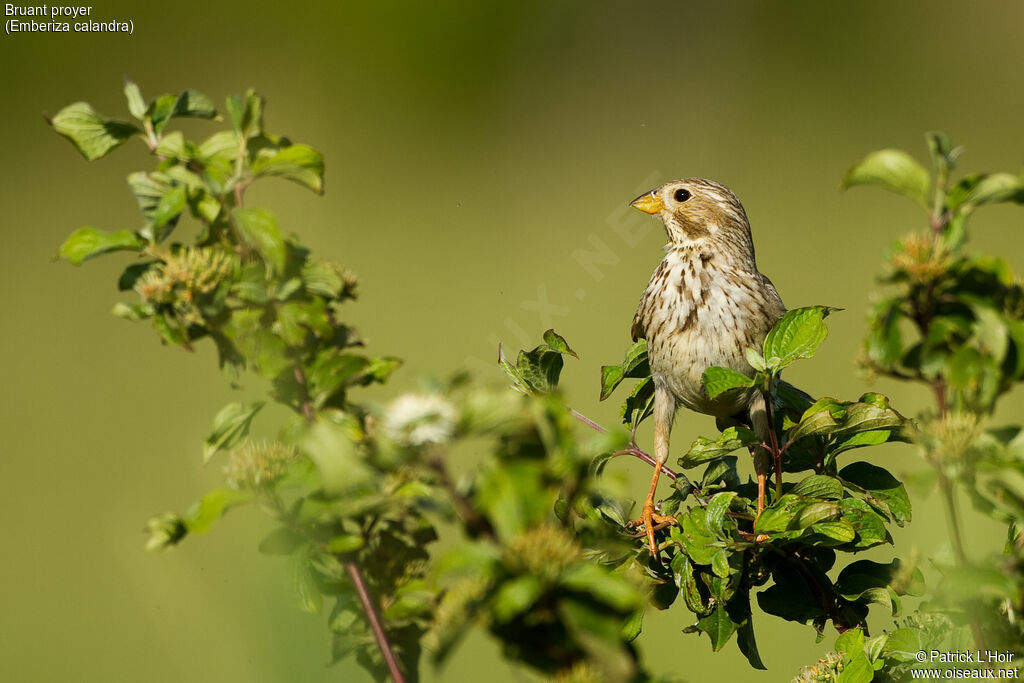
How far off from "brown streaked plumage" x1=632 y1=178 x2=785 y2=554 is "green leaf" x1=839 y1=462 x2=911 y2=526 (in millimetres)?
485

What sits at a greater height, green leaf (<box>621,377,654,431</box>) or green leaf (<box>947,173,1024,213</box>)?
green leaf (<box>947,173,1024,213</box>)

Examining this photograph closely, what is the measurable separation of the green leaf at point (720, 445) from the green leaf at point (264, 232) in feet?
2.06

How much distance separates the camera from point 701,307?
2061 mm

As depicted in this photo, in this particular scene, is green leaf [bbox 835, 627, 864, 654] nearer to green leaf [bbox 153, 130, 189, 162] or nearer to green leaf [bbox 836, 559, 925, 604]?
green leaf [bbox 836, 559, 925, 604]

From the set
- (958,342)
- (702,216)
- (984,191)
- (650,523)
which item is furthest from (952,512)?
(702,216)

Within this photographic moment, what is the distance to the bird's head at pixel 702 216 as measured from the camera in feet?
7.36

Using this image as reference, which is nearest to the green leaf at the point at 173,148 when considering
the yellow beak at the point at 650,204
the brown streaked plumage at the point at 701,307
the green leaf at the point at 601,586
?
the green leaf at the point at 601,586

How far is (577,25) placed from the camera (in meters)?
5.96

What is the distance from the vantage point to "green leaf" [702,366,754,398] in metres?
1.11

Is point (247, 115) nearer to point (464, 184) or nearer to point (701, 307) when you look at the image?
point (701, 307)

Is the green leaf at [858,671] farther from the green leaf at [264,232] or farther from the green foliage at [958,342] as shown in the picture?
the green leaf at [264,232]

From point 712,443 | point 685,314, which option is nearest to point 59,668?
point 685,314

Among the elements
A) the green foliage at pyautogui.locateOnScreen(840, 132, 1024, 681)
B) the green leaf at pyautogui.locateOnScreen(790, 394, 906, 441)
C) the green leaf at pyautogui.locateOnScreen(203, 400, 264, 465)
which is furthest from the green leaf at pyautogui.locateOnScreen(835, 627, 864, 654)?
the green leaf at pyautogui.locateOnScreen(203, 400, 264, 465)

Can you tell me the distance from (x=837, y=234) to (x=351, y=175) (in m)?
2.21
